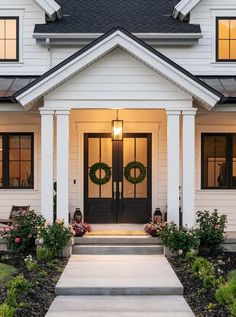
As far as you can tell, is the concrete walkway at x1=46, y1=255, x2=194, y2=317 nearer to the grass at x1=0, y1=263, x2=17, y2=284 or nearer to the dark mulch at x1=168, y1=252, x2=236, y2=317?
the dark mulch at x1=168, y1=252, x2=236, y2=317

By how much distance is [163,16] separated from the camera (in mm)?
16469

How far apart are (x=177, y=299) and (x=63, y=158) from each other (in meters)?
4.56

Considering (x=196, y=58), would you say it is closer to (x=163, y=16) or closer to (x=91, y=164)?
(x=163, y=16)

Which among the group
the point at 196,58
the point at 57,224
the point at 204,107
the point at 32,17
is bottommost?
the point at 57,224

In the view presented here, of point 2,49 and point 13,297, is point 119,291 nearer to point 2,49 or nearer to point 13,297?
point 13,297

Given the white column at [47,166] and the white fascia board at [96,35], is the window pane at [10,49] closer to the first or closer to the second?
the white fascia board at [96,35]

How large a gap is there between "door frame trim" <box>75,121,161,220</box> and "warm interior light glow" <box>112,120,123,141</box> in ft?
2.17

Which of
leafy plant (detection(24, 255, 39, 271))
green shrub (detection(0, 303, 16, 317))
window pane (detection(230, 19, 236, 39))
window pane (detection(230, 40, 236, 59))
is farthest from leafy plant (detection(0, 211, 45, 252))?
Answer: window pane (detection(230, 19, 236, 39))

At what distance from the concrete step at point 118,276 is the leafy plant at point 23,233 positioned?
38.2 inches

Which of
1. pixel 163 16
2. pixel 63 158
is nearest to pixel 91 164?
pixel 63 158

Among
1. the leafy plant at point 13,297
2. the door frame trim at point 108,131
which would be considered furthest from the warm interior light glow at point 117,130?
the leafy plant at point 13,297

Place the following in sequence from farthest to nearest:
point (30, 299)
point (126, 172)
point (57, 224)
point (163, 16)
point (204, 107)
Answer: point (163, 16)
point (126, 172)
point (204, 107)
point (57, 224)
point (30, 299)

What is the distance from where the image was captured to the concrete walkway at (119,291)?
8.72 m

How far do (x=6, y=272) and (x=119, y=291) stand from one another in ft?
7.18
